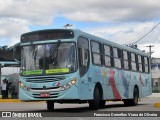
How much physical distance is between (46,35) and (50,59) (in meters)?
1.08

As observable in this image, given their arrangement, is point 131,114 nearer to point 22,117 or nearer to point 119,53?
point 22,117

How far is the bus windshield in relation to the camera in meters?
15.8

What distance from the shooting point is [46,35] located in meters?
16.5

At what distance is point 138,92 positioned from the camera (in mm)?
23766

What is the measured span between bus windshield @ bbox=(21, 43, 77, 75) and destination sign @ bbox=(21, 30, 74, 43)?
1.00 feet

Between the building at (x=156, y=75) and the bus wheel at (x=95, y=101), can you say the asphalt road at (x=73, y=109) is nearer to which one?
the bus wheel at (x=95, y=101)

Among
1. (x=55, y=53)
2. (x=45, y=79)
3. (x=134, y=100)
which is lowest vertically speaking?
(x=134, y=100)

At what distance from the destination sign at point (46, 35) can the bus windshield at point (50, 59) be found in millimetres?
305

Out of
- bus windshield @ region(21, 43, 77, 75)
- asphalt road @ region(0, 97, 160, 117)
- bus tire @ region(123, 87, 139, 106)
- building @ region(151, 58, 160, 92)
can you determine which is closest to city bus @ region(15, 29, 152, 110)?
bus windshield @ region(21, 43, 77, 75)

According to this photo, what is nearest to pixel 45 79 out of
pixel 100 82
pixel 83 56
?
pixel 83 56

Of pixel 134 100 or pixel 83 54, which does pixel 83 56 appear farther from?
pixel 134 100

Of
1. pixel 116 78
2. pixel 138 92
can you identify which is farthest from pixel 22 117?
pixel 138 92

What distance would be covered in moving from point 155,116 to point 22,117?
426cm

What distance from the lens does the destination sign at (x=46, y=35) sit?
16203 mm
